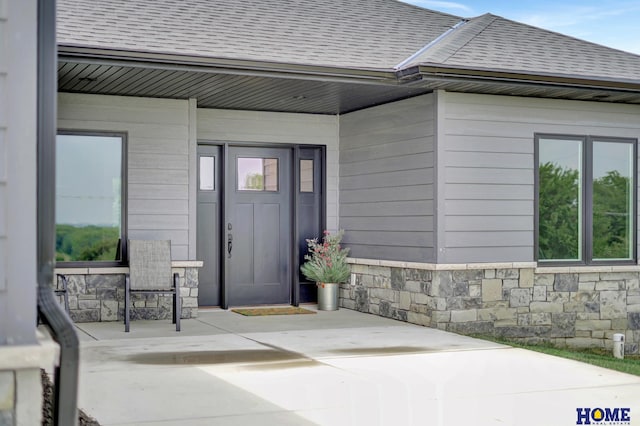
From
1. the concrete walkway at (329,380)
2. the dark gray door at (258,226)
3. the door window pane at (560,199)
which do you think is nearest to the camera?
the concrete walkway at (329,380)

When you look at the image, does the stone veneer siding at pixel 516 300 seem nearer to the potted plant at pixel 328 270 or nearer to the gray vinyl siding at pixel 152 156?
the potted plant at pixel 328 270

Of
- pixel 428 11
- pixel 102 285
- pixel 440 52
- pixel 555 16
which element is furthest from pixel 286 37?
pixel 555 16

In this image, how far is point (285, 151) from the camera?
34.9ft

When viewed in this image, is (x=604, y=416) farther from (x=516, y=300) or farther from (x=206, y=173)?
(x=206, y=173)

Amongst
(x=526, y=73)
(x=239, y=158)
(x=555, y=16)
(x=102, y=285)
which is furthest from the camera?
(x=555, y=16)

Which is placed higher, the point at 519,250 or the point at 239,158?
the point at 239,158

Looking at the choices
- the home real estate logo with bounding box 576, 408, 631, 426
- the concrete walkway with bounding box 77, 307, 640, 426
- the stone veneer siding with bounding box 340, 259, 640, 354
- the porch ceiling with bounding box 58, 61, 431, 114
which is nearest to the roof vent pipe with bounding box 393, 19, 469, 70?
the porch ceiling with bounding box 58, 61, 431, 114

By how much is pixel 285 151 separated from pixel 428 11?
2.63m

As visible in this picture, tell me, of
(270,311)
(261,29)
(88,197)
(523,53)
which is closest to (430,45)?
(523,53)

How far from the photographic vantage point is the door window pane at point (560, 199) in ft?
30.0

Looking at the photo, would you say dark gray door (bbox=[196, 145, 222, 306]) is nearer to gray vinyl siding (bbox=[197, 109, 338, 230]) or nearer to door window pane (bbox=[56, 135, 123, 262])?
gray vinyl siding (bbox=[197, 109, 338, 230])

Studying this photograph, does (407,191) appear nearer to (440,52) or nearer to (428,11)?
(440,52)

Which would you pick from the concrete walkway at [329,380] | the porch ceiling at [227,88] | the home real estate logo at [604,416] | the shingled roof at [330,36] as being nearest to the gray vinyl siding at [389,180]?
the porch ceiling at [227,88]

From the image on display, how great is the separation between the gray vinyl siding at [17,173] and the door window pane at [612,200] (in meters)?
7.70
